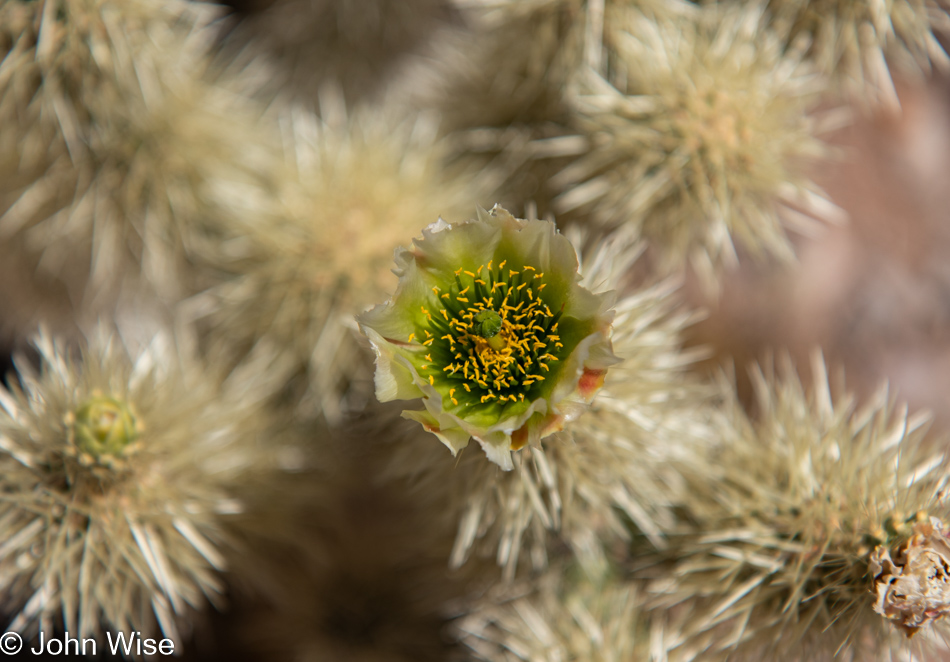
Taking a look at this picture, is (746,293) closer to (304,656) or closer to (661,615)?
(661,615)

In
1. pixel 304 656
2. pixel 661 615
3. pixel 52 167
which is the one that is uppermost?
pixel 52 167

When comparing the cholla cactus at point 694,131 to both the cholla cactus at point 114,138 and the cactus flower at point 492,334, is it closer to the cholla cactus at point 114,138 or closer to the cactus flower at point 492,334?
the cactus flower at point 492,334

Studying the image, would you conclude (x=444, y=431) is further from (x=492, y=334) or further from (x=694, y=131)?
(x=694, y=131)

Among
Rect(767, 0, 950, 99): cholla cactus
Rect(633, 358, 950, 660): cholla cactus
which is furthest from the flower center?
Rect(767, 0, 950, 99): cholla cactus

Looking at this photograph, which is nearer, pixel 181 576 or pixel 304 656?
pixel 181 576

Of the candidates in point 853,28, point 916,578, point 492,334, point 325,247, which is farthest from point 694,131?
point 916,578

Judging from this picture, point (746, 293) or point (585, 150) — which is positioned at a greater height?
point (585, 150)

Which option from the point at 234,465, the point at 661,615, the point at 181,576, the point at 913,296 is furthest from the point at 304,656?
the point at 913,296
